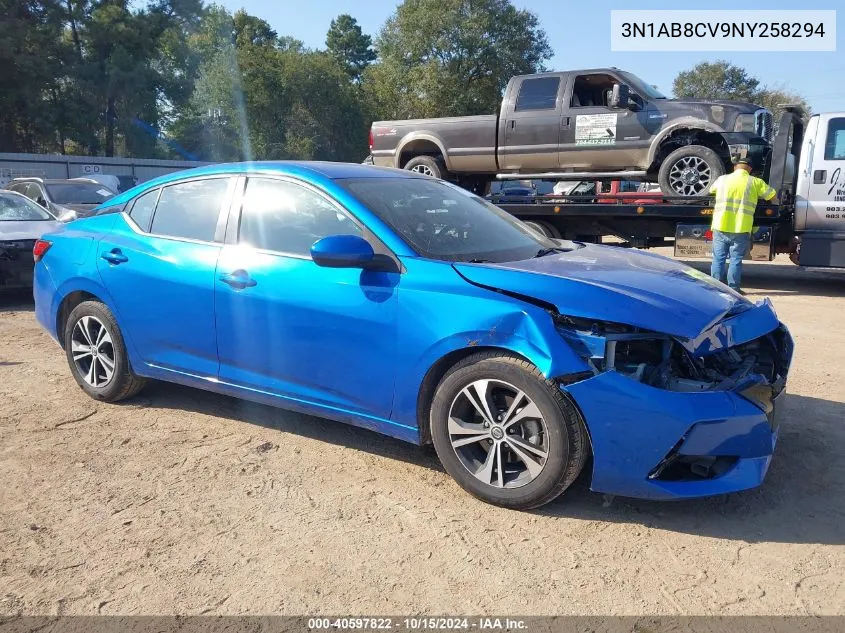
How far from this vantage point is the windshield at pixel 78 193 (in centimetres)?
1314

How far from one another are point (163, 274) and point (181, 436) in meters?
0.97

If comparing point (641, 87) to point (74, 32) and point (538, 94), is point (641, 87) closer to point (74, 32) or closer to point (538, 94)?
point (538, 94)

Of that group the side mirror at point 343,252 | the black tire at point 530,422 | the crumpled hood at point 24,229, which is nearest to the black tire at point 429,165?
the crumpled hood at point 24,229

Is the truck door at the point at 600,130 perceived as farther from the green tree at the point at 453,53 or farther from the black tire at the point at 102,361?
the green tree at the point at 453,53

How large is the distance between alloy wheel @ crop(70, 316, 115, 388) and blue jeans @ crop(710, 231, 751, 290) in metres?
7.20

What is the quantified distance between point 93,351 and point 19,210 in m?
→ 5.97

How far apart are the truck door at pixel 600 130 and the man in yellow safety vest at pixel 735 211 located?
1492 mm

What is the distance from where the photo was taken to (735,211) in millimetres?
8664

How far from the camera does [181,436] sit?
416 cm

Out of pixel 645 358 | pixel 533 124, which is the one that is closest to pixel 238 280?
pixel 645 358

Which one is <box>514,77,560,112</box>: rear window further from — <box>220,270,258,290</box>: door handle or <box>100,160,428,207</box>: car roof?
<box>220,270,258,290</box>: door handle

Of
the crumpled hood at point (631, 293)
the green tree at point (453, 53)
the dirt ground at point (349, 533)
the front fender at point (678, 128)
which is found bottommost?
the dirt ground at point (349, 533)

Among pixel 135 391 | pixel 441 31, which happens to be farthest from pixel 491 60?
pixel 135 391

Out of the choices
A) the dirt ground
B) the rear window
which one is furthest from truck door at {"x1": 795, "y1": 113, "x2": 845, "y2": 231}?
the dirt ground
